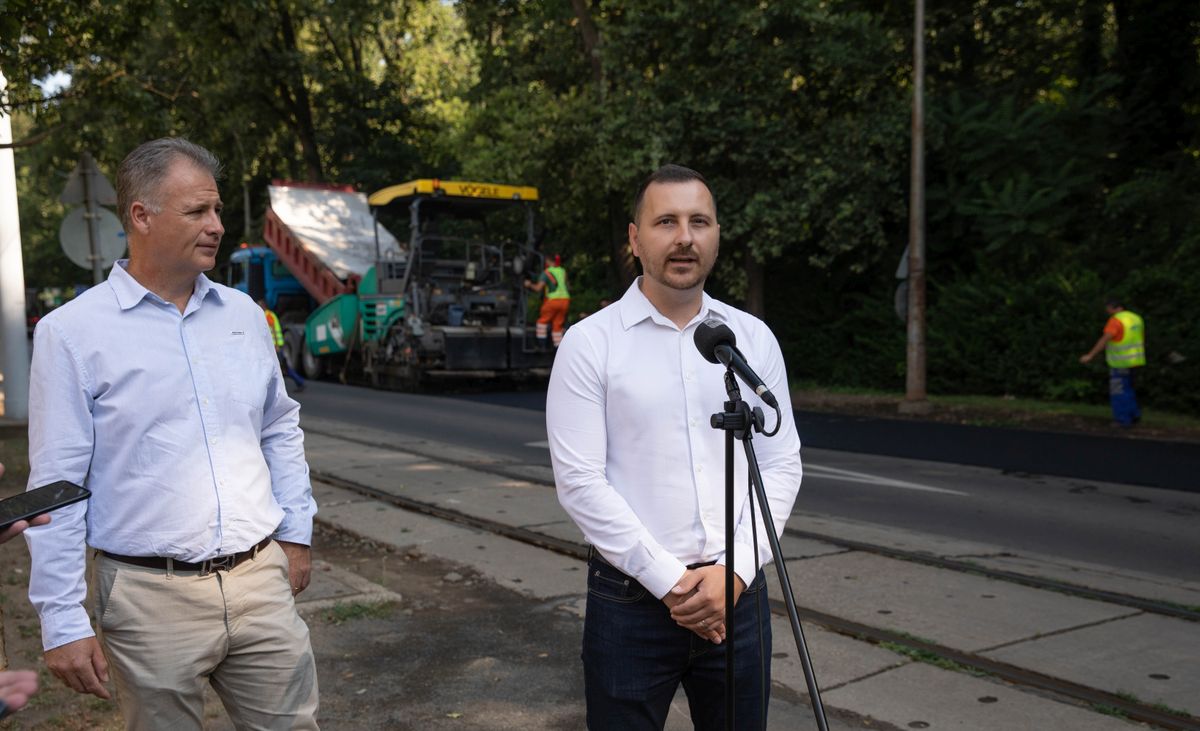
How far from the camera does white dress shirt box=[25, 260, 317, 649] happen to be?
8.23 ft

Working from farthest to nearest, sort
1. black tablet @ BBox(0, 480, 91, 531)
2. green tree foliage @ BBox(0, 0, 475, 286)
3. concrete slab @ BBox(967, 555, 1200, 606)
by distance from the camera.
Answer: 1. green tree foliage @ BBox(0, 0, 475, 286)
2. concrete slab @ BBox(967, 555, 1200, 606)
3. black tablet @ BBox(0, 480, 91, 531)

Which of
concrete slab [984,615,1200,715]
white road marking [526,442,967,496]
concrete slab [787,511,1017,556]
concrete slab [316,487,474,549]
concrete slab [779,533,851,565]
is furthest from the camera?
white road marking [526,442,967,496]

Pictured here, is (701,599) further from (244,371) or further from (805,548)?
(805,548)

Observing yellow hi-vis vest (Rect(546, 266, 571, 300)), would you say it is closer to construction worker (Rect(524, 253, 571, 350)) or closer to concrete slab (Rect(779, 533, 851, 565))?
construction worker (Rect(524, 253, 571, 350))

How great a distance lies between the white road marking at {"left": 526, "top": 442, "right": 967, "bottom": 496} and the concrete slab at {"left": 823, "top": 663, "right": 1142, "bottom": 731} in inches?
200

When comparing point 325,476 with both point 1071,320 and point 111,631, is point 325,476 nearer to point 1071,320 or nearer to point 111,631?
point 111,631

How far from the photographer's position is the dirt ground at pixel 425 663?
4398 mm

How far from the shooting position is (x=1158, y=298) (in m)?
15.7

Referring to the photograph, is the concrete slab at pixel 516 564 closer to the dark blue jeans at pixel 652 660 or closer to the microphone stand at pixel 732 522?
the dark blue jeans at pixel 652 660

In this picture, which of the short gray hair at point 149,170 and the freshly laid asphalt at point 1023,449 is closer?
the short gray hair at point 149,170

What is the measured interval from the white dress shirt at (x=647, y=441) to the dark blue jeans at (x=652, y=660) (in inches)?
4.3

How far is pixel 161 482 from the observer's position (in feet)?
8.60

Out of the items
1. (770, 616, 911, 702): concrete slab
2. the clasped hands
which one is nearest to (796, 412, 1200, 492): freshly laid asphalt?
(770, 616, 911, 702): concrete slab

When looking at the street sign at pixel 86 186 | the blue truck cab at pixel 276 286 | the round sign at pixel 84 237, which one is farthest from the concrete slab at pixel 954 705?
the blue truck cab at pixel 276 286
